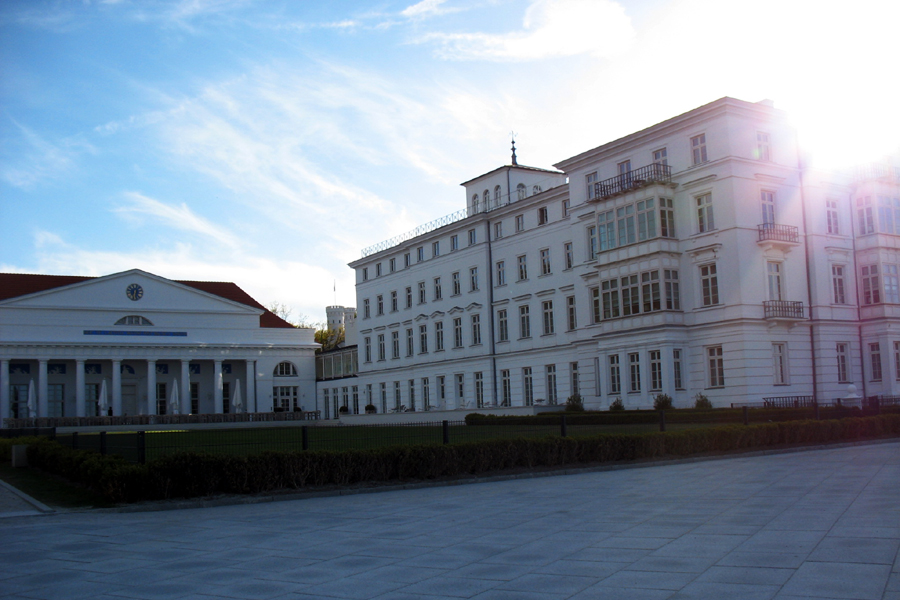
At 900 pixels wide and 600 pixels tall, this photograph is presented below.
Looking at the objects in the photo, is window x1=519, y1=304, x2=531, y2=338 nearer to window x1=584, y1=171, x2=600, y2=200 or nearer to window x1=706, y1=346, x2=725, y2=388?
window x1=584, y1=171, x2=600, y2=200

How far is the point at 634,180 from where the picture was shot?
4012 cm

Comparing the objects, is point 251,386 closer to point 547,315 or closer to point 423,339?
point 423,339

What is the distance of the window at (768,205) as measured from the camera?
38.6 metres

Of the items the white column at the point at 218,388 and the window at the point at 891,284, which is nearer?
the window at the point at 891,284

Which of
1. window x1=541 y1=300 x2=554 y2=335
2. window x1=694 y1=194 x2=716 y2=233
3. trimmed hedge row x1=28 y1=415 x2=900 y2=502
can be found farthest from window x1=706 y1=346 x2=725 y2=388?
window x1=541 y1=300 x2=554 y2=335

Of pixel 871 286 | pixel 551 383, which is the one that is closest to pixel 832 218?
pixel 871 286

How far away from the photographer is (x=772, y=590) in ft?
23.2

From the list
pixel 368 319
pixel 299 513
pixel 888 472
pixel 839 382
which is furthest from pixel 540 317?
pixel 299 513

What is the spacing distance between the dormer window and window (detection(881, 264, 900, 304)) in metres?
56.5

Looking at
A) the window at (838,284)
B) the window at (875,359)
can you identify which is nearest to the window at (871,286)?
the window at (838,284)

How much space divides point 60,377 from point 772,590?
69775 millimetres

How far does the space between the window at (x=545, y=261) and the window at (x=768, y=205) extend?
556 inches

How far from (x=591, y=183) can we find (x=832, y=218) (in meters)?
12.5

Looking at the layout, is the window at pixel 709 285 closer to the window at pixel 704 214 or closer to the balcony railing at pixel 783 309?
the window at pixel 704 214
